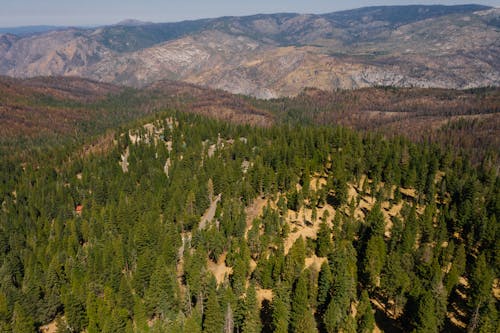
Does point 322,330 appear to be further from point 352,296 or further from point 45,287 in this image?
point 45,287

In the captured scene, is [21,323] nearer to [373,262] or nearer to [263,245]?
[263,245]

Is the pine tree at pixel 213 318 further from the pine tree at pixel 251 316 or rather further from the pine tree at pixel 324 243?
the pine tree at pixel 324 243

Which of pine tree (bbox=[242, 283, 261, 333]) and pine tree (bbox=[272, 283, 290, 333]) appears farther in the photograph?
pine tree (bbox=[242, 283, 261, 333])

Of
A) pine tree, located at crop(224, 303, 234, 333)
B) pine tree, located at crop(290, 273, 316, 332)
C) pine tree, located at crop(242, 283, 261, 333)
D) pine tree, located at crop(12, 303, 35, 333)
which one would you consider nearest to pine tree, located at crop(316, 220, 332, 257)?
pine tree, located at crop(290, 273, 316, 332)

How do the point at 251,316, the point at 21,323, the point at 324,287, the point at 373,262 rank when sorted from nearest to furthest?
the point at 251,316
the point at 21,323
the point at 324,287
the point at 373,262

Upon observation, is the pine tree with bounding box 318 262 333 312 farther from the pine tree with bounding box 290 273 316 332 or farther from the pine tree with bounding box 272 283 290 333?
the pine tree with bounding box 272 283 290 333

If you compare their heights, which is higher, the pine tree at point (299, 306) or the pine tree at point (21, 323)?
the pine tree at point (299, 306)

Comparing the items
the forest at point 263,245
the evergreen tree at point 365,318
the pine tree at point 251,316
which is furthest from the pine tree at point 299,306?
the evergreen tree at point 365,318

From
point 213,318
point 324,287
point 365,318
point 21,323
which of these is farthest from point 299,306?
point 21,323
